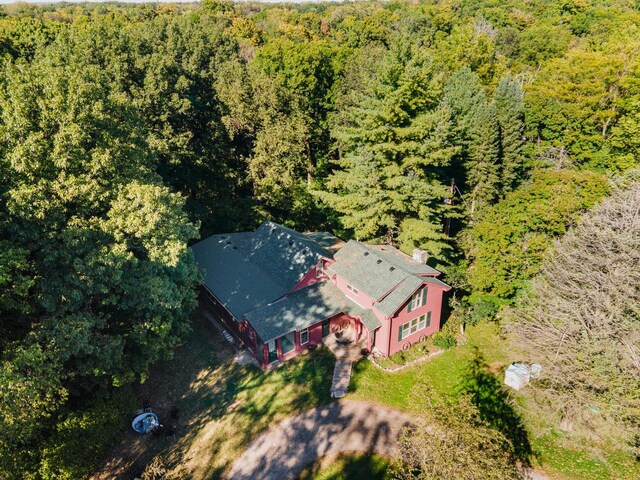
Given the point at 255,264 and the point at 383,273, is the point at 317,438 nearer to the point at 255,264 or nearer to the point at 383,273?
the point at 383,273

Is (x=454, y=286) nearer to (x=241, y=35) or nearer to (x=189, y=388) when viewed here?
(x=189, y=388)

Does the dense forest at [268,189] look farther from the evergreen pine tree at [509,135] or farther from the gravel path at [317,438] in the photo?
the gravel path at [317,438]

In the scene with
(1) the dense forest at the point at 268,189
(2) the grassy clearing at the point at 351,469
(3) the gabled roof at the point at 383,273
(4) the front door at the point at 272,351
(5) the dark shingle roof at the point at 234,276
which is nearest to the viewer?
(1) the dense forest at the point at 268,189

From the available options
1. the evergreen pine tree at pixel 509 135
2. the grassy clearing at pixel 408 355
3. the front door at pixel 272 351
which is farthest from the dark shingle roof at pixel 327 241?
the evergreen pine tree at pixel 509 135

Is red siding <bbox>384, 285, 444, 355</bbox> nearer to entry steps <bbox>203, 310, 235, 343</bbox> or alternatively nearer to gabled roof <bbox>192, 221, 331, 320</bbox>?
gabled roof <bbox>192, 221, 331, 320</bbox>

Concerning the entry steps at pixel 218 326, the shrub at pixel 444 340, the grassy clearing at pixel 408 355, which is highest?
the entry steps at pixel 218 326

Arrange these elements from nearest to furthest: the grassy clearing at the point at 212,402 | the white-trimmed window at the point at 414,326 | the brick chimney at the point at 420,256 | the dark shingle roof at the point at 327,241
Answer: the grassy clearing at the point at 212,402 < the white-trimmed window at the point at 414,326 < the brick chimney at the point at 420,256 < the dark shingle roof at the point at 327,241

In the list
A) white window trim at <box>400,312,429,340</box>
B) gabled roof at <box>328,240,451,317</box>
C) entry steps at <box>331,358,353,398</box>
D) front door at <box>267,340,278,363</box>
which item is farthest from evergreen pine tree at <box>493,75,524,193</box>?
front door at <box>267,340,278,363</box>

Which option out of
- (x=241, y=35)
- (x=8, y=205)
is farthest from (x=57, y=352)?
(x=241, y=35)
